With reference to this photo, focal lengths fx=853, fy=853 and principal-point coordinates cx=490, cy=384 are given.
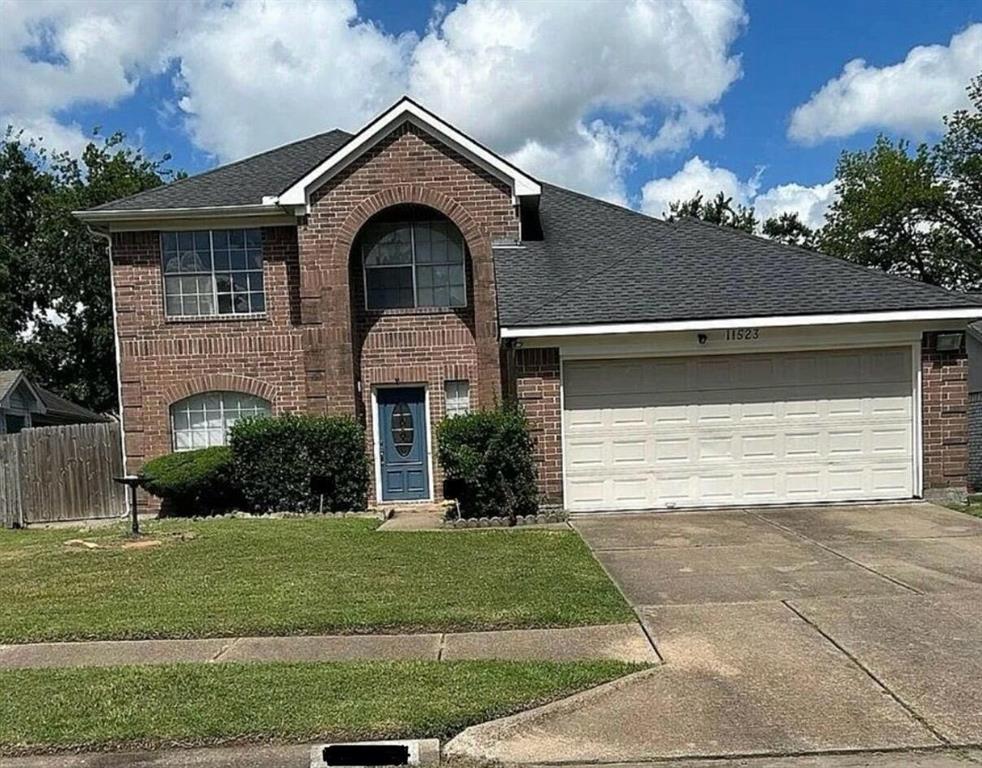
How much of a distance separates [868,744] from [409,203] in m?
13.0

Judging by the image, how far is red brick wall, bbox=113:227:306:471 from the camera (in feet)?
53.5

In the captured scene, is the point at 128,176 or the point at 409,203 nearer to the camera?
the point at 409,203

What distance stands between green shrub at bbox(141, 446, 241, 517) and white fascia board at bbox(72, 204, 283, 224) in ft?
14.4

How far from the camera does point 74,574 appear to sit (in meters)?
9.58

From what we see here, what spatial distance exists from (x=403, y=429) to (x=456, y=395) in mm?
1209

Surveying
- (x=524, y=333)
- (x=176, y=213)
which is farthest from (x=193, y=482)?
(x=524, y=333)

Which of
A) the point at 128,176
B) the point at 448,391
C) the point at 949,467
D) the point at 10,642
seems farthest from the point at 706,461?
the point at 128,176

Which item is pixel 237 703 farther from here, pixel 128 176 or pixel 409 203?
pixel 128 176

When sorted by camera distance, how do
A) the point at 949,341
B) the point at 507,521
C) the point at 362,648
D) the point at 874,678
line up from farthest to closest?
the point at 949,341 < the point at 507,521 < the point at 362,648 < the point at 874,678

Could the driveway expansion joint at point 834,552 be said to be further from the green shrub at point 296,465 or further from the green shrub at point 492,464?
the green shrub at point 296,465

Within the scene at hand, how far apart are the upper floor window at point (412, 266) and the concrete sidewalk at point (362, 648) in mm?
10396

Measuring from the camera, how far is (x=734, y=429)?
13.3 meters

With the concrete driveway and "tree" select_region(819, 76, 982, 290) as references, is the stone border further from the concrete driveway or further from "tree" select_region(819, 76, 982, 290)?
"tree" select_region(819, 76, 982, 290)

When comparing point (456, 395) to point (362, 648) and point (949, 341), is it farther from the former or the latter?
point (362, 648)
